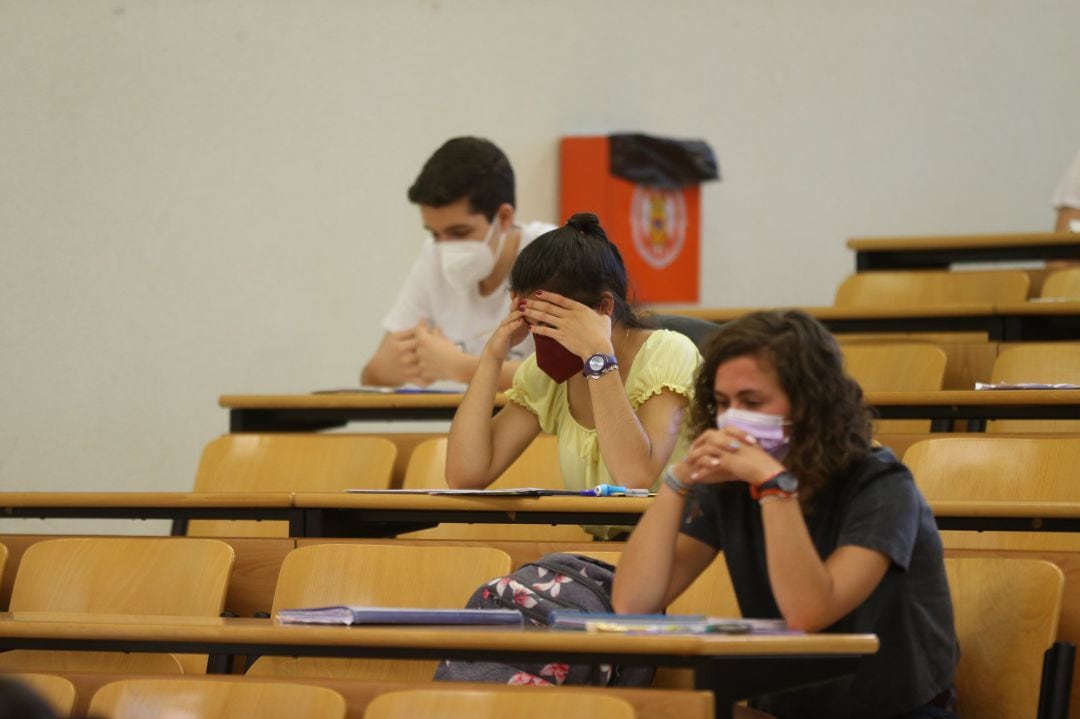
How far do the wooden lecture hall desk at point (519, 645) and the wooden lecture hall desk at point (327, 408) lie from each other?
5.00 ft

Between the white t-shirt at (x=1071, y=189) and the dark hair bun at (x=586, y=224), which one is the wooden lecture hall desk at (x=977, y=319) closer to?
the dark hair bun at (x=586, y=224)

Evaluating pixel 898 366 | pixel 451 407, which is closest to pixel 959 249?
pixel 898 366

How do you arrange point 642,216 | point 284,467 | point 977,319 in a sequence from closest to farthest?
1. point 284,467
2. point 977,319
3. point 642,216

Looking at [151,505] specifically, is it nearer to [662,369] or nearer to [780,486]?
[662,369]

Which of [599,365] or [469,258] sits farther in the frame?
[469,258]

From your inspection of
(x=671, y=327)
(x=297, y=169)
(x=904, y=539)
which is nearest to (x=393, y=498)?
(x=671, y=327)

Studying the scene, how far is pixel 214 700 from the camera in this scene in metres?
1.97

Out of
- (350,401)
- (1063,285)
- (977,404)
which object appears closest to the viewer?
(977,404)

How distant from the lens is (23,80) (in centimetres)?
434

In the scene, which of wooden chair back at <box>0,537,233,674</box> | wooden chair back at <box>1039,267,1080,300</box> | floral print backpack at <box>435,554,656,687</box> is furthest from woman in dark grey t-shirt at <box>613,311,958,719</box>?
wooden chair back at <box>1039,267,1080,300</box>

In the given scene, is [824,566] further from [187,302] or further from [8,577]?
[187,302]

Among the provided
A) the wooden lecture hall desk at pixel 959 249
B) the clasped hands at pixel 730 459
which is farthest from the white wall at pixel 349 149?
the clasped hands at pixel 730 459

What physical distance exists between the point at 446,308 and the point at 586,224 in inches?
46.6

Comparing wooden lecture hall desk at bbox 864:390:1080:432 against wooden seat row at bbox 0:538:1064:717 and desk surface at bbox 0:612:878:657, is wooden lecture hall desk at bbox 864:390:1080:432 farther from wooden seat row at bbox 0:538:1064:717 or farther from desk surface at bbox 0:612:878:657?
desk surface at bbox 0:612:878:657
